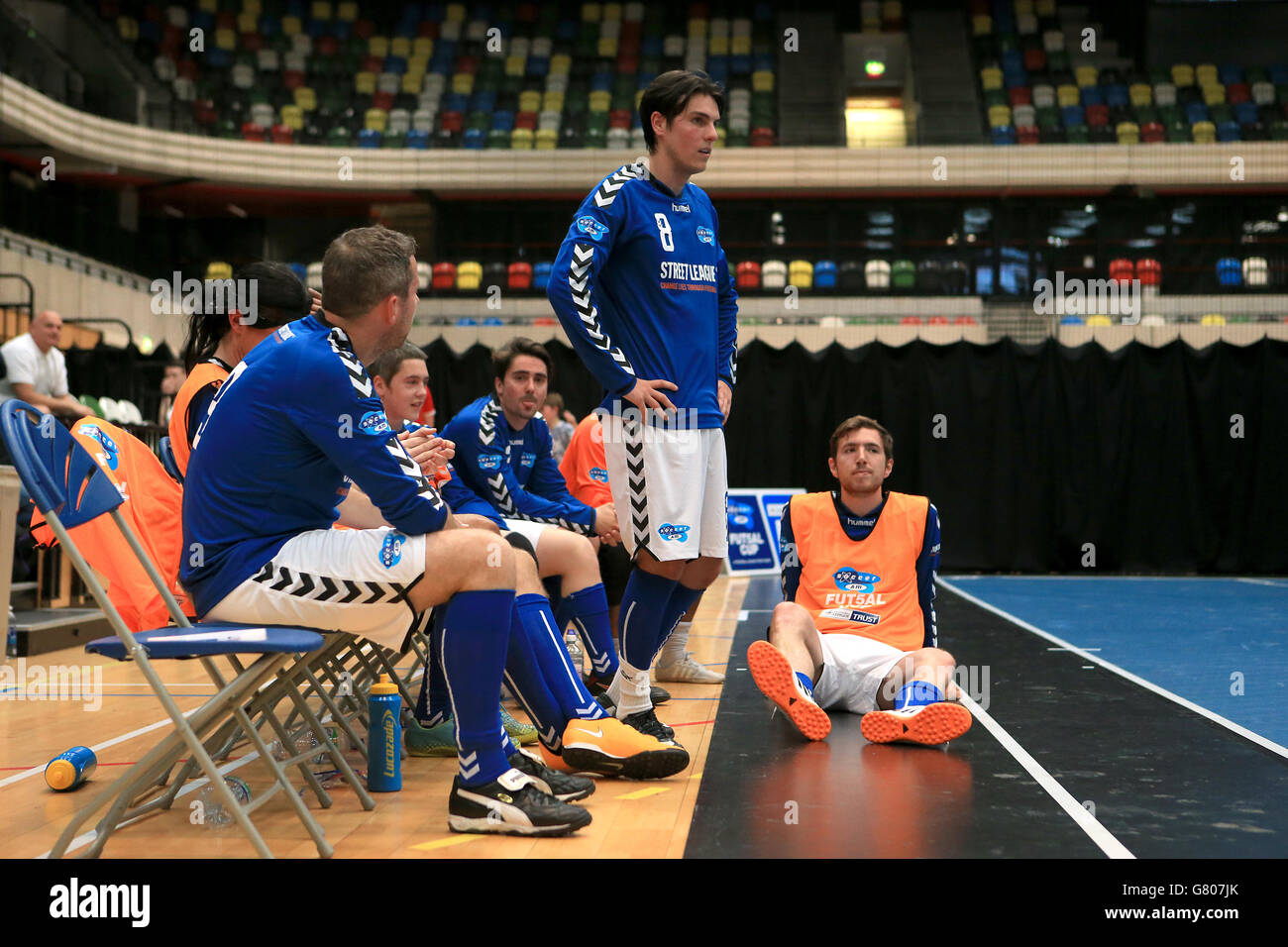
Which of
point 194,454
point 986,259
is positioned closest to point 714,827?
point 194,454

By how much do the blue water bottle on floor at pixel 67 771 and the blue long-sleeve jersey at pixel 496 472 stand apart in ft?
5.03

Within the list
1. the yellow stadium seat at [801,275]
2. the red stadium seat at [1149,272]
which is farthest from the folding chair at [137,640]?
the red stadium seat at [1149,272]

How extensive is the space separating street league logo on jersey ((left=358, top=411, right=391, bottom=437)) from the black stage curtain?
9.57 metres

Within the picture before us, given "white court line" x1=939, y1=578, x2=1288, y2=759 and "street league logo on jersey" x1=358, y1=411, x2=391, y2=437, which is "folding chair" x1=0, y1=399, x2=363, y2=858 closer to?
"street league logo on jersey" x1=358, y1=411, x2=391, y2=437

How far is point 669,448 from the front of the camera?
10.8ft

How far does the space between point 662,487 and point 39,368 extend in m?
6.45

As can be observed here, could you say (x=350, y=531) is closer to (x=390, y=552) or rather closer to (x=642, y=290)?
(x=390, y=552)

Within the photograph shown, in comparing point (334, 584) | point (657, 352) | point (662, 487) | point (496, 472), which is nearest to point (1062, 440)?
point (496, 472)

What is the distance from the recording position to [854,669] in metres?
Result: 3.83

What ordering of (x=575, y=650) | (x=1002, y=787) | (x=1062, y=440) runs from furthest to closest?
(x=1062, y=440) → (x=575, y=650) → (x=1002, y=787)

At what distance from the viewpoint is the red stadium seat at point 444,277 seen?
17.6 meters

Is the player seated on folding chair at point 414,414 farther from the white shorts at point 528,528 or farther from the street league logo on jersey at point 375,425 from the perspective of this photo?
the street league logo on jersey at point 375,425

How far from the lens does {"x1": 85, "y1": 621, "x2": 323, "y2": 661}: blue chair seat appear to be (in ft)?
7.12

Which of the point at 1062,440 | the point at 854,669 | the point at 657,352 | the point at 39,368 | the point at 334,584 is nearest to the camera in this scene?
the point at 334,584
